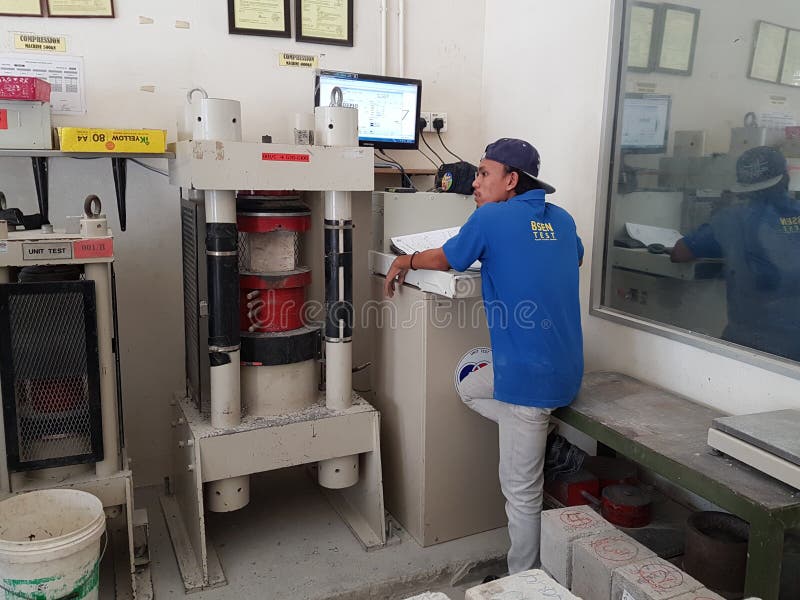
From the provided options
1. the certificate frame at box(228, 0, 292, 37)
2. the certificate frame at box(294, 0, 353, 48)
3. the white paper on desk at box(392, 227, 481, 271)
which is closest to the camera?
the white paper on desk at box(392, 227, 481, 271)

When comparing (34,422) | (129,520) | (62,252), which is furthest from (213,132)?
(129,520)

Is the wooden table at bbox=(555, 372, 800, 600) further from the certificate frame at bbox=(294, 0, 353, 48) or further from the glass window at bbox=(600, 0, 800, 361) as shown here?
the certificate frame at bbox=(294, 0, 353, 48)

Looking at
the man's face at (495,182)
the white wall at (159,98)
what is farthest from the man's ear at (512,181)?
the white wall at (159,98)

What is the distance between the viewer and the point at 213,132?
1895mm

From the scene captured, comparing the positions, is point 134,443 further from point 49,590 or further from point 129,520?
point 49,590

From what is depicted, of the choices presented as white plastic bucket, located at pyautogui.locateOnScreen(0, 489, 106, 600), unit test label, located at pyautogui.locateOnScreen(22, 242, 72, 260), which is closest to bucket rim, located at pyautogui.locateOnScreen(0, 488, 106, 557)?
white plastic bucket, located at pyautogui.locateOnScreen(0, 489, 106, 600)

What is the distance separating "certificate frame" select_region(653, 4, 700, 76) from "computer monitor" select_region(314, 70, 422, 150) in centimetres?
98

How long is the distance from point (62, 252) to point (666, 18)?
199 cm

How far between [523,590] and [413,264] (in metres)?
1.14

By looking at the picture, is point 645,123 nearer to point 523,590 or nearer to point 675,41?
point 675,41

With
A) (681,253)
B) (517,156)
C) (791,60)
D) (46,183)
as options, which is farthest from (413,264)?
(46,183)

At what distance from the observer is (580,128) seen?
7.95 feet

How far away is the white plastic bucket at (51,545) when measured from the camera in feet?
5.24

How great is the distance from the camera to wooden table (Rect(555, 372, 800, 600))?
1.36m
